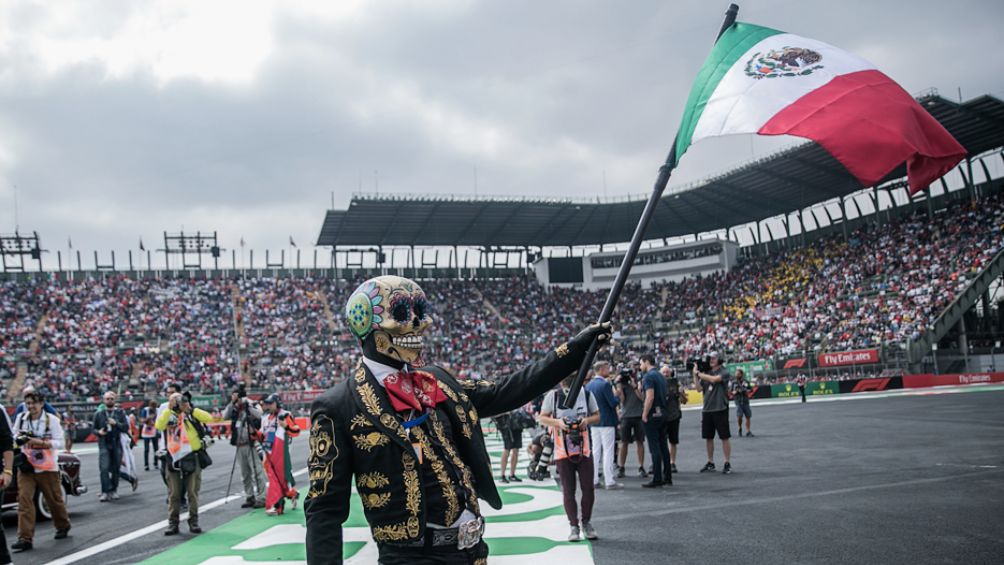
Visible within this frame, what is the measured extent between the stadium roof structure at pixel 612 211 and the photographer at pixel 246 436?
112 ft

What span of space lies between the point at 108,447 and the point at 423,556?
551 inches

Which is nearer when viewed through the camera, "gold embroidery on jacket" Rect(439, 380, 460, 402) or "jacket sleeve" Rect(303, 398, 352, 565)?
"jacket sleeve" Rect(303, 398, 352, 565)

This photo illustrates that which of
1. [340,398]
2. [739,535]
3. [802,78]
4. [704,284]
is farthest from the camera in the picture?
[704,284]

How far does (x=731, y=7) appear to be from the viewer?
447cm

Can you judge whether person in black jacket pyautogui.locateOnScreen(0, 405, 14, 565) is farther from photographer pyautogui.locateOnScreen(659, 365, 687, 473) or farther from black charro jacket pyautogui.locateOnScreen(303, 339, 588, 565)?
photographer pyautogui.locateOnScreen(659, 365, 687, 473)

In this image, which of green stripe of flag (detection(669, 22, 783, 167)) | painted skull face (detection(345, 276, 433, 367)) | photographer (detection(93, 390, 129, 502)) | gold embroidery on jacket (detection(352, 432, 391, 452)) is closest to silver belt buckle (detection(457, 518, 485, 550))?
gold embroidery on jacket (detection(352, 432, 391, 452))

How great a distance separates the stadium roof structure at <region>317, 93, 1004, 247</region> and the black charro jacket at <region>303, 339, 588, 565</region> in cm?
3925

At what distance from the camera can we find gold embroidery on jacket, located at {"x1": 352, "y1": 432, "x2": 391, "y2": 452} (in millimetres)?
2777

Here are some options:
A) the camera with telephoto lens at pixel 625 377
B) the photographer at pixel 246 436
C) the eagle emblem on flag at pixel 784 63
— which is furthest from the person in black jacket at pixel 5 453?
the camera with telephoto lens at pixel 625 377

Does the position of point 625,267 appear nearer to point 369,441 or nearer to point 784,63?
point 369,441

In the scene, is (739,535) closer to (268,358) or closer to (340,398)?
(340,398)

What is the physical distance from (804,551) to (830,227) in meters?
47.0

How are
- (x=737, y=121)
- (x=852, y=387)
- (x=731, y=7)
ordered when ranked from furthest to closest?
(x=852, y=387), (x=737, y=121), (x=731, y=7)

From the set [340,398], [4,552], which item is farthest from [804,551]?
[4,552]
